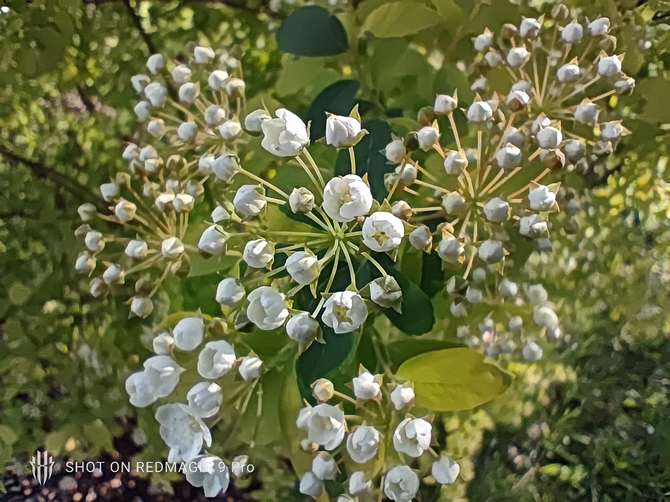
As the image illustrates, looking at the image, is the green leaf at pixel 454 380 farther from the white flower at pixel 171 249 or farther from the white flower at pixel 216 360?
the white flower at pixel 171 249

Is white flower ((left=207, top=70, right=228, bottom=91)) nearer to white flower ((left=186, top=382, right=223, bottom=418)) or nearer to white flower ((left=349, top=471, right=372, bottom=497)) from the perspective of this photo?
white flower ((left=186, top=382, right=223, bottom=418))

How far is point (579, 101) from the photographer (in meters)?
0.64

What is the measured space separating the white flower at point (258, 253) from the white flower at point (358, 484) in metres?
0.24

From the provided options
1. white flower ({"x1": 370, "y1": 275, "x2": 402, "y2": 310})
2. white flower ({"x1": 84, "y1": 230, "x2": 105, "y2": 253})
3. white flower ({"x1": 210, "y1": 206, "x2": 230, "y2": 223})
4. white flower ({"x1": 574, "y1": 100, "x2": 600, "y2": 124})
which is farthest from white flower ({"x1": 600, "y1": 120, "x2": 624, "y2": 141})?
white flower ({"x1": 84, "y1": 230, "x2": 105, "y2": 253})

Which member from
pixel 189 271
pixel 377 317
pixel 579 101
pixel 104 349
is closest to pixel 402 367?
pixel 377 317

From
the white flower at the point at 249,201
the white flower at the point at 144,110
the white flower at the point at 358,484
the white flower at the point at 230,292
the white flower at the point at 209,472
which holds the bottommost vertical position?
the white flower at the point at 209,472

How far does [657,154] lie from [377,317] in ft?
1.52

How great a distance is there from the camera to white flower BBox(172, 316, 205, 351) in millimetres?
537

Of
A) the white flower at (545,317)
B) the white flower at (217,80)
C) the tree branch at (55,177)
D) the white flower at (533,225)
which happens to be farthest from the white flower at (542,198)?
the tree branch at (55,177)

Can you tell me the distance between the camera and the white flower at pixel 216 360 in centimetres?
51

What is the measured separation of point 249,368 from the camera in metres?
0.52

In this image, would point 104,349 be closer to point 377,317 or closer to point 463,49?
point 377,317

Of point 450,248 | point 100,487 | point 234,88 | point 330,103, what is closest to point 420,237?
point 450,248

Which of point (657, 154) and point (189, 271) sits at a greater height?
point (657, 154)
